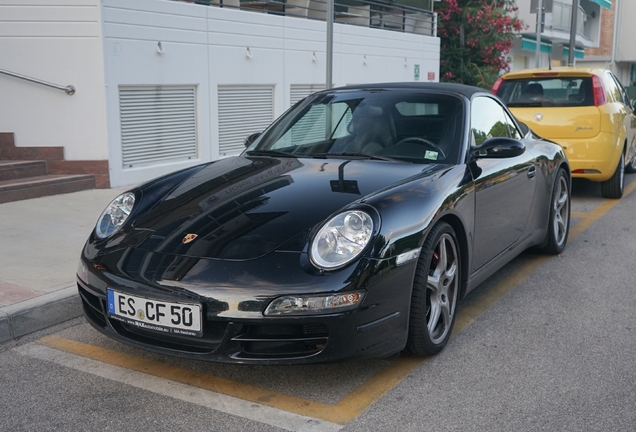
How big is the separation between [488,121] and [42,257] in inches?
135

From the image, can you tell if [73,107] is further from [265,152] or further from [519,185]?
[519,185]

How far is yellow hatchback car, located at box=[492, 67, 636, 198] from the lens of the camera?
344 inches

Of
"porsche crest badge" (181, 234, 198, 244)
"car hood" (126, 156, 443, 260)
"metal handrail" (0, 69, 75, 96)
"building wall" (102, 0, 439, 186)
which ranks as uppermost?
"building wall" (102, 0, 439, 186)

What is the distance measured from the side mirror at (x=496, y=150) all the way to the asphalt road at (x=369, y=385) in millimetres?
1015

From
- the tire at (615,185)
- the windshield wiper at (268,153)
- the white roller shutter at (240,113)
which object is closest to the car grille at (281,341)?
the windshield wiper at (268,153)

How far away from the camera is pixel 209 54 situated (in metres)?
10.7

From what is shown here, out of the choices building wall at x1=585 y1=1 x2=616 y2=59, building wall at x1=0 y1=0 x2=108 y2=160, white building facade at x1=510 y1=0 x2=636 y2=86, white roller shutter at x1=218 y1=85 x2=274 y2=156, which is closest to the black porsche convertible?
building wall at x1=0 y1=0 x2=108 y2=160

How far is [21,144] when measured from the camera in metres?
8.93

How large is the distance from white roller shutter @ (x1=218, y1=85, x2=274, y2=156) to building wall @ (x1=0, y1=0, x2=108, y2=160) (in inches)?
98.5

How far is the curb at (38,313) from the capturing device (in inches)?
170

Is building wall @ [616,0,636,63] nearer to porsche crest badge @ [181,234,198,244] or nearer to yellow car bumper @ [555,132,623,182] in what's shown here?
yellow car bumper @ [555,132,623,182]

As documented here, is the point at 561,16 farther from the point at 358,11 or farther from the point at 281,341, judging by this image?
the point at 281,341

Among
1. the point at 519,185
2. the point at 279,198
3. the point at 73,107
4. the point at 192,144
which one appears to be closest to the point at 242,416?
the point at 279,198

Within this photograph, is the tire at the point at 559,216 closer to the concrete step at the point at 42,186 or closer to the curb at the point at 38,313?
the curb at the point at 38,313
